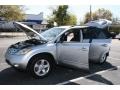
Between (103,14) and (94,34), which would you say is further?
(103,14)

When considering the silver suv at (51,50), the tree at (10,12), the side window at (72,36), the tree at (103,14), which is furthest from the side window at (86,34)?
the tree at (103,14)

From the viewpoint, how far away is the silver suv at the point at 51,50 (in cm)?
751

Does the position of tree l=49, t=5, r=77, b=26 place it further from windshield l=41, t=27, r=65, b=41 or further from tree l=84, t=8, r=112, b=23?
windshield l=41, t=27, r=65, b=41

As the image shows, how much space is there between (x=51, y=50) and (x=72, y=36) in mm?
1328

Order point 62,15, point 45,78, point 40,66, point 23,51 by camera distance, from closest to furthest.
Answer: point 23,51, point 40,66, point 45,78, point 62,15

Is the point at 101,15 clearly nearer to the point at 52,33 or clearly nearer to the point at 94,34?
the point at 94,34

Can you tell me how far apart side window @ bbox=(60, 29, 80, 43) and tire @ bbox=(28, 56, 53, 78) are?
93 centimetres

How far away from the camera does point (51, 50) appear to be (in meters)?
7.88

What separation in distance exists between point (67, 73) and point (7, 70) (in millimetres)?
2030

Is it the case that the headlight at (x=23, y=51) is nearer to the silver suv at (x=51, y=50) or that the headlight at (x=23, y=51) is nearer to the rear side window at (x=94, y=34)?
the silver suv at (x=51, y=50)

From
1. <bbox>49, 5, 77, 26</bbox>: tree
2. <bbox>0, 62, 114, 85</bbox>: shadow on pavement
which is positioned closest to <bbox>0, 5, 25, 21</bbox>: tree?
<bbox>49, 5, 77, 26</bbox>: tree

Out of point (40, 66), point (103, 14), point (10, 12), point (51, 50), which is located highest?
point (10, 12)

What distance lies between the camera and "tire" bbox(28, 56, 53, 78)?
758cm

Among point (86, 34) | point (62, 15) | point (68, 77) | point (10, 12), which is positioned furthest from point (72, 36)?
point (62, 15)
